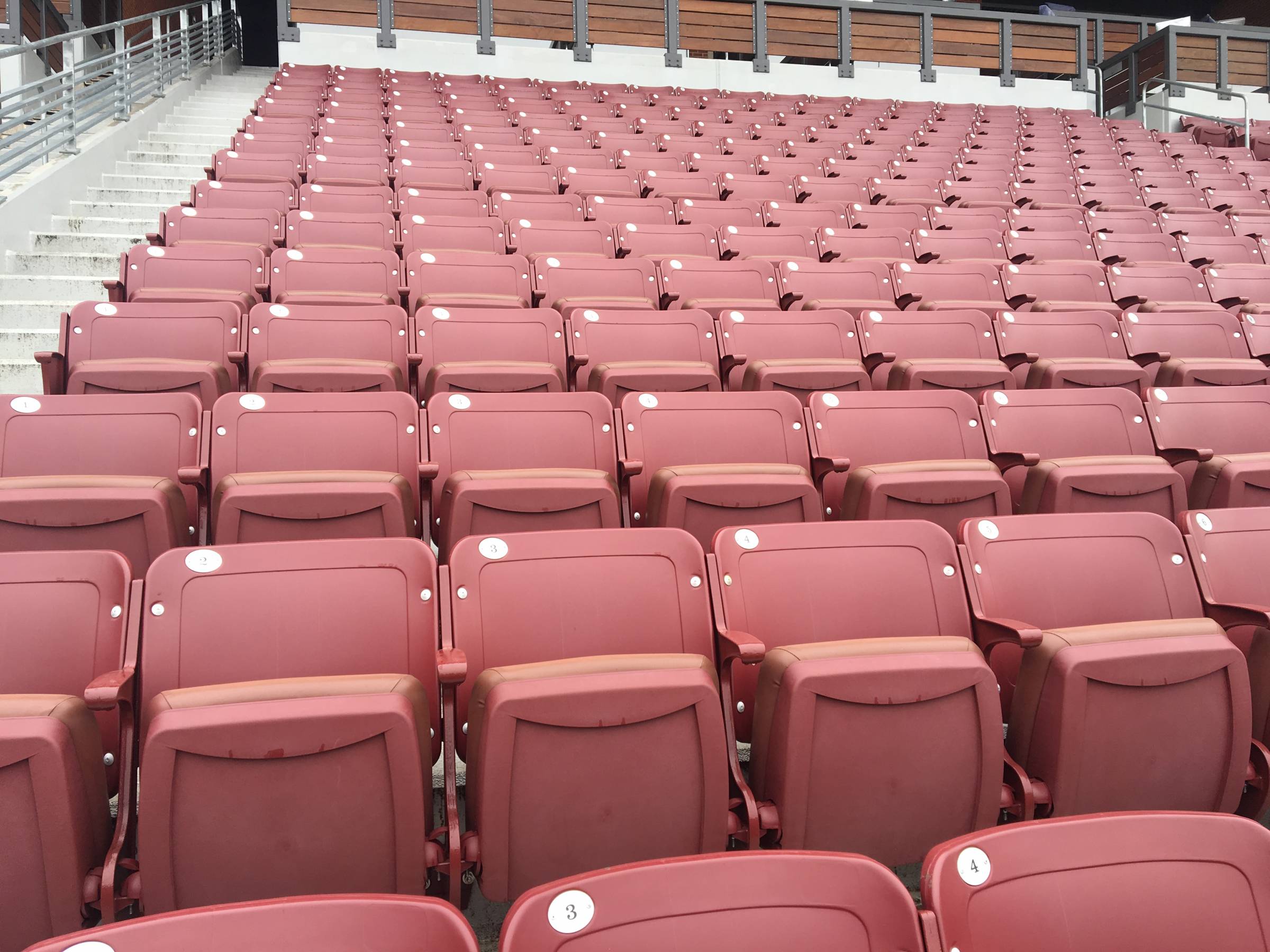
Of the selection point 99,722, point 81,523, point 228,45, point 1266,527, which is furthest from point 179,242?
point 228,45

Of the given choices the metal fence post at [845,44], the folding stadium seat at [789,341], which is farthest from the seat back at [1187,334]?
the metal fence post at [845,44]

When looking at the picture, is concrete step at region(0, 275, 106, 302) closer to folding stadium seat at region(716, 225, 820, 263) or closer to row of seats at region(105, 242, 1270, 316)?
row of seats at region(105, 242, 1270, 316)

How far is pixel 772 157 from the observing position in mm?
2934

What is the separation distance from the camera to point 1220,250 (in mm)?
2174

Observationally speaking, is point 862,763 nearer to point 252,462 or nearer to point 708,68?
point 252,462

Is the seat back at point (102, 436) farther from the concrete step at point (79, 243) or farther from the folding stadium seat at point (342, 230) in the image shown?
the concrete step at point (79, 243)

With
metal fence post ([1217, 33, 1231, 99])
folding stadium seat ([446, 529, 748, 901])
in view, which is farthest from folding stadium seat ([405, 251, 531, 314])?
metal fence post ([1217, 33, 1231, 99])

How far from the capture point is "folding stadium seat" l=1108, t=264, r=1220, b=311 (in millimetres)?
1836

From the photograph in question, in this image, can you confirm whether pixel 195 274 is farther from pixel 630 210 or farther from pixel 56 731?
pixel 56 731

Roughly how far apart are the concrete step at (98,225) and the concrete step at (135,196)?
160 mm

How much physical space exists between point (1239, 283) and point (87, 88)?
10.3ft

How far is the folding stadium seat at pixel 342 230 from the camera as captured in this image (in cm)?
173

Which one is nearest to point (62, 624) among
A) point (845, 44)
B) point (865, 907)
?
point (865, 907)

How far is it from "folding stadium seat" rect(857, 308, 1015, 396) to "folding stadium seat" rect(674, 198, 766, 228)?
81 centimetres
